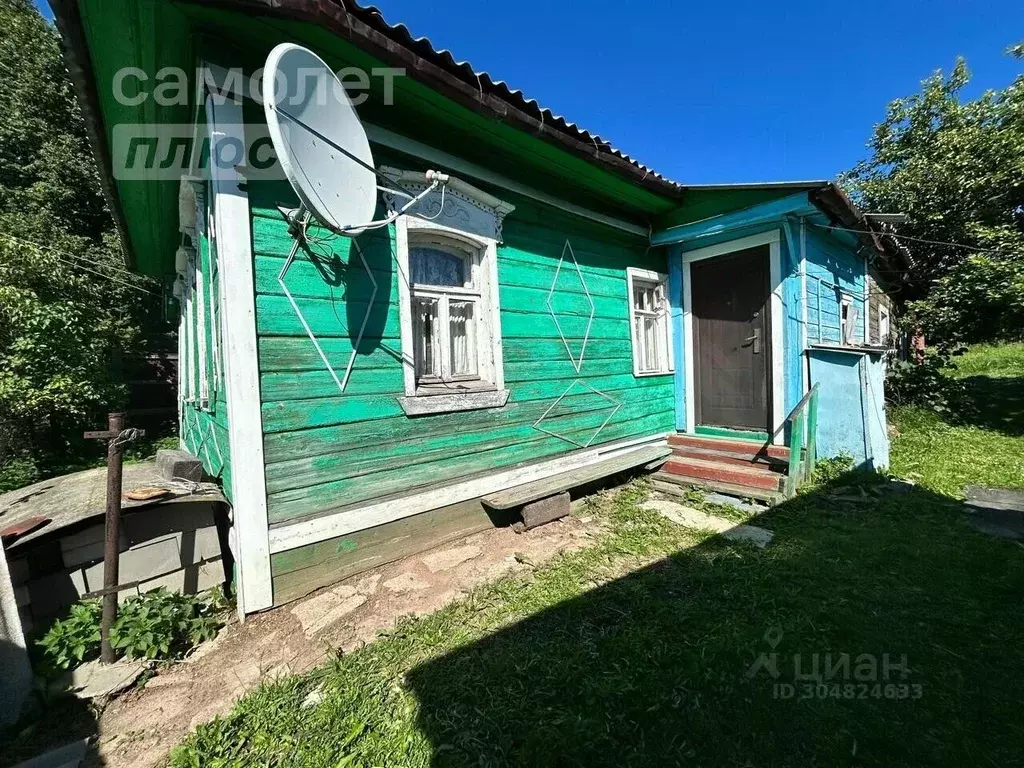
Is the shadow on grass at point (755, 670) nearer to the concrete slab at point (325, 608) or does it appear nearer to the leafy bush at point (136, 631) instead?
the concrete slab at point (325, 608)

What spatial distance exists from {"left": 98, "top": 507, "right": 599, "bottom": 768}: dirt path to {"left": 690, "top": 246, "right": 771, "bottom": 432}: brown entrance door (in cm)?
286

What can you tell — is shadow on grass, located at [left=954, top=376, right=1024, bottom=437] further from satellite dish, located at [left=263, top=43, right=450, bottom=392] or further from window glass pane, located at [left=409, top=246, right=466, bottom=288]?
satellite dish, located at [left=263, top=43, right=450, bottom=392]

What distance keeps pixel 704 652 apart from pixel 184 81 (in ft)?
15.2

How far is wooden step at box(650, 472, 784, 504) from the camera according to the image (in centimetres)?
386

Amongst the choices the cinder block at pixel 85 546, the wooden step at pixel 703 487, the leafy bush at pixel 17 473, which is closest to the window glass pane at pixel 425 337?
the cinder block at pixel 85 546

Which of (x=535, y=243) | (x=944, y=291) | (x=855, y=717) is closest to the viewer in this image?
(x=855, y=717)

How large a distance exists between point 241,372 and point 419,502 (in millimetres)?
1511

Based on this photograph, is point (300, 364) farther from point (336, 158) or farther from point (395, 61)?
point (395, 61)

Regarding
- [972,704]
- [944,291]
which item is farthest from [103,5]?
[944,291]

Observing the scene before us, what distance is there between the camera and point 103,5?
2051mm

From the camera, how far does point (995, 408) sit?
28.9 feet

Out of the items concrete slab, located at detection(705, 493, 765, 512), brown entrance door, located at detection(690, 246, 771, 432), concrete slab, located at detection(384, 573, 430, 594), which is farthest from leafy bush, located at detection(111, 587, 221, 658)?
brown entrance door, located at detection(690, 246, 771, 432)

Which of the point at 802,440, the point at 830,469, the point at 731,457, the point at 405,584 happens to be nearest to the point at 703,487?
the point at 731,457

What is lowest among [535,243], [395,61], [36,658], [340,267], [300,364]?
[36,658]
